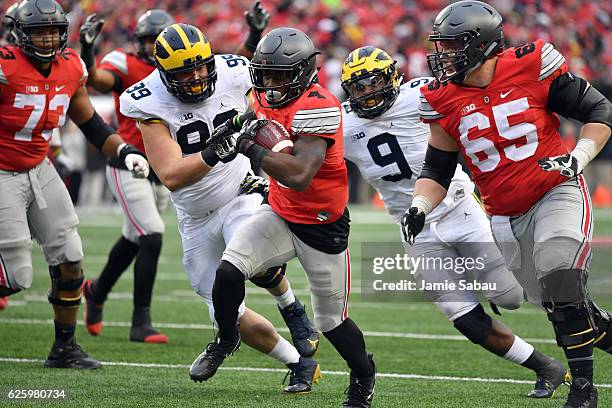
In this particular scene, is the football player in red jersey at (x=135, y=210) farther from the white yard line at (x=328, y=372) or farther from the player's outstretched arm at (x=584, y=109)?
the player's outstretched arm at (x=584, y=109)

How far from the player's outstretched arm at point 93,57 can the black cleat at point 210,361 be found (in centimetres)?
278

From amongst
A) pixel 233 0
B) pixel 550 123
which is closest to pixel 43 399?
pixel 550 123

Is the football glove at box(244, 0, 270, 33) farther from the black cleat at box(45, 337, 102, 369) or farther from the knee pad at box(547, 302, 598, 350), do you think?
the knee pad at box(547, 302, 598, 350)

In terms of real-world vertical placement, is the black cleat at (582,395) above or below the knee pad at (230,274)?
below

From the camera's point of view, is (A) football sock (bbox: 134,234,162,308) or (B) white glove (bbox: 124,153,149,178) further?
(A) football sock (bbox: 134,234,162,308)

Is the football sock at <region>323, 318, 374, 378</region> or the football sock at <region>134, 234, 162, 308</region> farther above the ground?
the football sock at <region>323, 318, 374, 378</region>

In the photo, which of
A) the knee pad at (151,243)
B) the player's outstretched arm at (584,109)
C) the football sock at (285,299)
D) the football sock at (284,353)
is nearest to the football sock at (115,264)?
the knee pad at (151,243)

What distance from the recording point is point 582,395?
15.1 feet

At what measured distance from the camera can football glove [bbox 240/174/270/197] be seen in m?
5.68

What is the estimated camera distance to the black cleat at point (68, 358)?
6.13 metres


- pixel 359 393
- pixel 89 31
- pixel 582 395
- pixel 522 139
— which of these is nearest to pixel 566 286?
pixel 582 395

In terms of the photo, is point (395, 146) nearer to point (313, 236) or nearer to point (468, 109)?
point (468, 109)

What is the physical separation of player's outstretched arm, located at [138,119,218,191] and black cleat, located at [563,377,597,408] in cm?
193

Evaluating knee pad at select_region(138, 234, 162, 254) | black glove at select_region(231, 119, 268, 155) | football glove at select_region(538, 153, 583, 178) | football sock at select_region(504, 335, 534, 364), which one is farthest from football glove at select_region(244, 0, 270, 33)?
football glove at select_region(538, 153, 583, 178)
